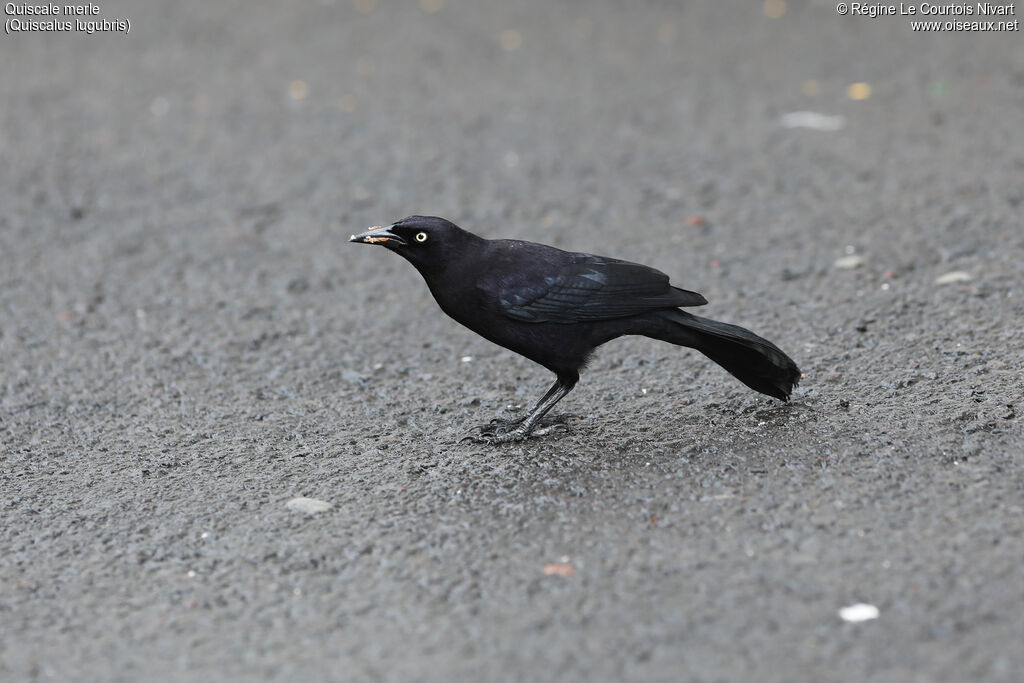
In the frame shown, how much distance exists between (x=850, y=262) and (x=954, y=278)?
575 millimetres

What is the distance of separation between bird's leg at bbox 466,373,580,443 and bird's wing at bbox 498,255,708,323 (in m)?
0.29

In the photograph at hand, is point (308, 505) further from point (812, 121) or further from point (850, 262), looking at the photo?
point (812, 121)

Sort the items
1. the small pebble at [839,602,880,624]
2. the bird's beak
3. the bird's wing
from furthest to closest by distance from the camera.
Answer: the bird's beak
the bird's wing
the small pebble at [839,602,880,624]

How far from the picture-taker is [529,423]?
4.38m

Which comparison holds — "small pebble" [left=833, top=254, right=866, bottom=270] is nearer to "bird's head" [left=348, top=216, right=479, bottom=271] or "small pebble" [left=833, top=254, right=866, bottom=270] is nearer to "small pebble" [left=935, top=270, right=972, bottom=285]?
"small pebble" [left=935, top=270, right=972, bottom=285]

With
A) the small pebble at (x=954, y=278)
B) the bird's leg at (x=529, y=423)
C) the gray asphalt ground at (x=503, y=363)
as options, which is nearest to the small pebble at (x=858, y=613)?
the gray asphalt ground at (x=503, y=363)

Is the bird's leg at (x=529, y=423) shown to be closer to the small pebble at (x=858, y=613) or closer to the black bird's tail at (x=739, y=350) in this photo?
the black bird's tail at (x=739, y=350)

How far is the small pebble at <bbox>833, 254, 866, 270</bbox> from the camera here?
19.0 ft

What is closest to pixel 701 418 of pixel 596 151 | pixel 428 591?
pixel 428 591

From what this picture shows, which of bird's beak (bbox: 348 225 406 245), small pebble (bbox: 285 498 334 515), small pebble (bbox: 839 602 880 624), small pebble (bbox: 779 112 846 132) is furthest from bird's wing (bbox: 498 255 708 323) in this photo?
small pebble (bbox: 779 112 846 132)

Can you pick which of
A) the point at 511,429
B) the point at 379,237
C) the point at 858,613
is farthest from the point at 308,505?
the point at 858,613

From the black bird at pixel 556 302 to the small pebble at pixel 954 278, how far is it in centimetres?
149

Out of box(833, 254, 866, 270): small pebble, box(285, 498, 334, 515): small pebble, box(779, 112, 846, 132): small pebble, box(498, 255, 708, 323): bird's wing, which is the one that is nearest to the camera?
box(285, 498, 334, 515): small pebble

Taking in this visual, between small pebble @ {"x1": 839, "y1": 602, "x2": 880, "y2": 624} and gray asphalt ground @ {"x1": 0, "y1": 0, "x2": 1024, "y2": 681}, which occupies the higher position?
gray asphalt ground @ {"x1": 0, "y1": 0, "x2": 1024, "y2": 681}
